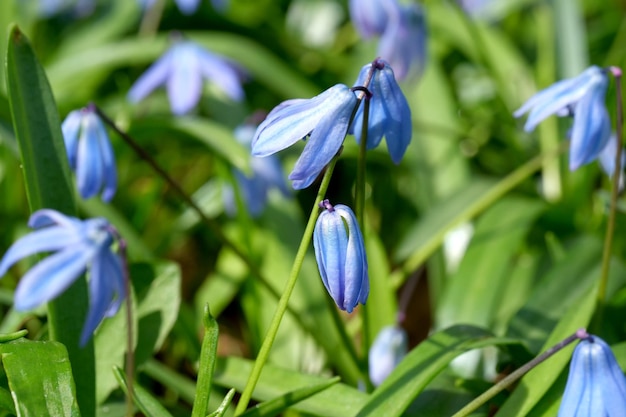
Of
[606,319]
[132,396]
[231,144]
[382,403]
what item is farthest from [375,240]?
[132,396]

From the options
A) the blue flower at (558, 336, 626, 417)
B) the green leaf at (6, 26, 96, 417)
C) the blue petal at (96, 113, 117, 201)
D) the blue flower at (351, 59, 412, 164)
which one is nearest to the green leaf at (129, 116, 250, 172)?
the blue petal at (96, 113, 117, 201)

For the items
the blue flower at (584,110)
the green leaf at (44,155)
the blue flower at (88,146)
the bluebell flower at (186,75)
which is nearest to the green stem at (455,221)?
the blue flower at (584,110)

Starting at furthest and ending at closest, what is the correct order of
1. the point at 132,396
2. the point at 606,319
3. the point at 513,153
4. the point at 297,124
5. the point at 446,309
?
the point at 513,153, the point at 446,309, the point at 606,319, the point at 132,396, the point at 297,124

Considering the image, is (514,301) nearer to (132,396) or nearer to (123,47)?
(132,396)

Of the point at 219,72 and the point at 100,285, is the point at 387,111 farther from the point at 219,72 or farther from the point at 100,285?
the point at 219,72

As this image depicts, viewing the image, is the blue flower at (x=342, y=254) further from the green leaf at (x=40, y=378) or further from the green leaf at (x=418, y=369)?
the green leaf at (x=40, y=378)

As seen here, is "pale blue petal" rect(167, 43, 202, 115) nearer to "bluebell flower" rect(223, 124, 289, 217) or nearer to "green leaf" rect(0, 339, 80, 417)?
"bluebell flower" rect(223, 124, 289, 217)

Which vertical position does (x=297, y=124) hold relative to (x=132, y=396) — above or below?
above
